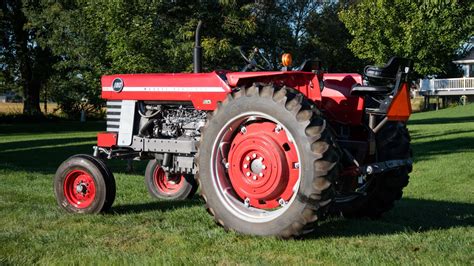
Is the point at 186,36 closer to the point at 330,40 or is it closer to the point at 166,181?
the point at 166,181

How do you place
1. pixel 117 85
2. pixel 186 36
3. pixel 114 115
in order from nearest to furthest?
pixel 117 85, pixel 114 115, pixel 186 36

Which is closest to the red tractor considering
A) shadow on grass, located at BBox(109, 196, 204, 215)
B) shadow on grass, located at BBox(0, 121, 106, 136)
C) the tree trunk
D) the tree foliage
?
shadow on grass, located at BBox(109, 196, 204, 215)

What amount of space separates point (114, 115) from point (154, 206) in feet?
3.91

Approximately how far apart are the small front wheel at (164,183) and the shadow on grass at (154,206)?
323mm

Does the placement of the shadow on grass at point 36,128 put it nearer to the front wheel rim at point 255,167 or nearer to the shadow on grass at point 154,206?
the shadow on grass at point 154,206

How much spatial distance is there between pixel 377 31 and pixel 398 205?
27188 mm

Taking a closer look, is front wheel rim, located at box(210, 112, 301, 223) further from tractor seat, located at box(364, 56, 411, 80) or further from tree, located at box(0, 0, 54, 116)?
tree, located at box(0, 0, 54, 116)

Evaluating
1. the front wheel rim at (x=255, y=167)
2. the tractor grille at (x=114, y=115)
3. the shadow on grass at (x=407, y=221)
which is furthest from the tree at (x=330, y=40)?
the front wheel rim at (x=255, y=167)

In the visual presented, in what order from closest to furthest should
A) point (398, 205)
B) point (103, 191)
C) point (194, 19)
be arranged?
point (103, 191)
point (398, 205)
point (194, 19)

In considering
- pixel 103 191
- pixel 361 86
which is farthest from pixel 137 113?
pixel 361 86

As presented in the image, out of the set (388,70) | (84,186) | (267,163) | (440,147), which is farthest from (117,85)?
(440,147)

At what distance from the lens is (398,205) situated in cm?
752

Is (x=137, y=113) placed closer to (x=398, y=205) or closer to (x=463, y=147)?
(x=398, y=205)

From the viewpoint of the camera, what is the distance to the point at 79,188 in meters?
6.29
